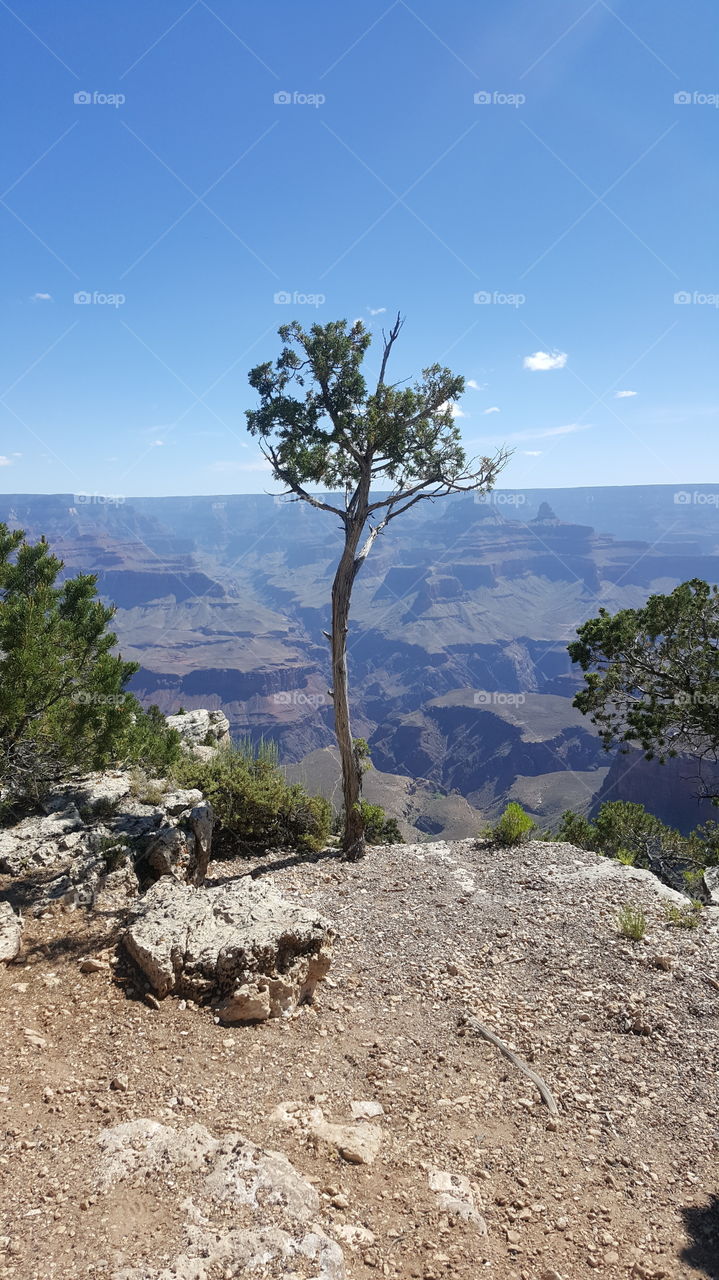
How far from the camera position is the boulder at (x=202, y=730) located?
50.0 ft

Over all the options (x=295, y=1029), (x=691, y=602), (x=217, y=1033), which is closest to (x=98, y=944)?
(x=217, y=1033)

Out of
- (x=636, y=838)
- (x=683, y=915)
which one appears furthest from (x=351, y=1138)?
(x=636, y=838)

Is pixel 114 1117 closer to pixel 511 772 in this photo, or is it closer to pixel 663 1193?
pixel 663 1193

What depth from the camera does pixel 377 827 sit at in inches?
667

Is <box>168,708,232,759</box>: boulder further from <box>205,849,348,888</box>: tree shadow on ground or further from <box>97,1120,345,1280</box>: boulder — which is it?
<box>97,1120,345,1280</box>: boulder

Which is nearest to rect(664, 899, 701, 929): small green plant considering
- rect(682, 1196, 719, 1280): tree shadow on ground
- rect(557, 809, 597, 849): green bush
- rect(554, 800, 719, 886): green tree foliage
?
rect(682, 1196, 719, 1280): tree shadow on ground

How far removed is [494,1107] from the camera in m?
5.40

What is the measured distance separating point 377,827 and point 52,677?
1167 centimetres

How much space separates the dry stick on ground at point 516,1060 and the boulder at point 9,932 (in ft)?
15.5

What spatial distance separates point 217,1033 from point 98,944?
6.31 feet

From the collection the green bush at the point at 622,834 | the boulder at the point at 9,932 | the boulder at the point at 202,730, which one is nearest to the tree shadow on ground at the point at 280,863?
the boulder at the point at 202,730

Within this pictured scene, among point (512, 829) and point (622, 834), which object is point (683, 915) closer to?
point (512, 829)

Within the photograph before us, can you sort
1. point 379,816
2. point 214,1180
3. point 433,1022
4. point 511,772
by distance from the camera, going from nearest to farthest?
point 214,1180 < point 433,1022 < point 379,816 < point 511,772

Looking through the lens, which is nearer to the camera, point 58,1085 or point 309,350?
point 58,1085
